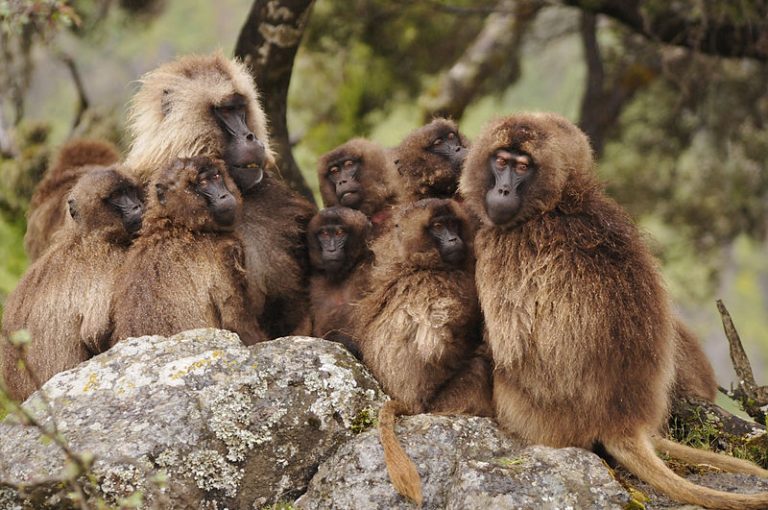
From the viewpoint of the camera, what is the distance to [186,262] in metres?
6.40

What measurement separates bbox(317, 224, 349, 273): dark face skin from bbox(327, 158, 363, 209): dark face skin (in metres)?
0.64

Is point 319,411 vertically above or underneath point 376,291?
underneath

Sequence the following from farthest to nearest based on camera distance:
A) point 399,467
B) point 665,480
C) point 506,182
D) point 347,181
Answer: point 347,181, point 506,182, point 665,480, point 399,467

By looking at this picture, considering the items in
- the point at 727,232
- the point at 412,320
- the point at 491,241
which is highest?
the point at 491,241

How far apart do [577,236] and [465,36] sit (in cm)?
876

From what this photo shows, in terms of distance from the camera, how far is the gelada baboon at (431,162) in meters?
7.30

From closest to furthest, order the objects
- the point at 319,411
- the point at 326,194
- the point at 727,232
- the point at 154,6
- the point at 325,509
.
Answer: the point at 325,509 < the point at 319,411 < the point at 326,194 < the point at 154,6 < the point at 727,232

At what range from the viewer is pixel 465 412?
609 cm

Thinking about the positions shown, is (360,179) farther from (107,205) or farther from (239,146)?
(107,205)

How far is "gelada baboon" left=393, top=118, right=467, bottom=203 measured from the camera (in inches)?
288

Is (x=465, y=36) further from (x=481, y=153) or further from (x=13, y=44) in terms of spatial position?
(x=481, y=153)

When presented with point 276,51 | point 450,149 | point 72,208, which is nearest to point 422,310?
point 450,149

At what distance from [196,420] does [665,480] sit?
250cm

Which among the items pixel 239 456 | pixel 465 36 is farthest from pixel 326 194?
pixel 465 36
